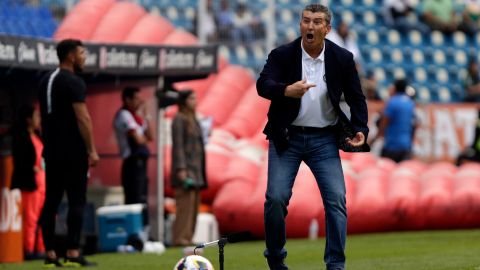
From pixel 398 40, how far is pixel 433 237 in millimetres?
13135

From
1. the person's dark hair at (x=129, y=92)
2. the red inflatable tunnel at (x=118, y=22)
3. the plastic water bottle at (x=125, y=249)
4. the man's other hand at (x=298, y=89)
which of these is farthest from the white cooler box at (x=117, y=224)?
the man's other hand at (x=298, y=89)

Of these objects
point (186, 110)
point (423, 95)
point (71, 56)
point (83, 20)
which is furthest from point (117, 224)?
point (423, 95)

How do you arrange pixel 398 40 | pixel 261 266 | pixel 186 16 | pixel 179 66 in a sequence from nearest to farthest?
pixel 261 266 < pixel 179 66 < pixel 186 16 < pixel 398 40

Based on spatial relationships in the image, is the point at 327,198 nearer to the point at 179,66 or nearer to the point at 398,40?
the point at 179,66

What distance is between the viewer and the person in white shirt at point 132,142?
51.5ft

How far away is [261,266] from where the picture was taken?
38.9 ft

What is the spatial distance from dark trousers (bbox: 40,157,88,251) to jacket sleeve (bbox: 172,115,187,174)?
13.8 feet

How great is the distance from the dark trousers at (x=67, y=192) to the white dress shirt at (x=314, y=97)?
11.5 ft

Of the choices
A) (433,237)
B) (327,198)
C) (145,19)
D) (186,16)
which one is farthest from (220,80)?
(327,198)

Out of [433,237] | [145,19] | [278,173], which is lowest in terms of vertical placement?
[433,237]

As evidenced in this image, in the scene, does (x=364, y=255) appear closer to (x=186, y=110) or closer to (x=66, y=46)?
(x=66, y=46)

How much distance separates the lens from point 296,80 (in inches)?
360

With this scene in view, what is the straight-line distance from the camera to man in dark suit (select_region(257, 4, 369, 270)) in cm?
903

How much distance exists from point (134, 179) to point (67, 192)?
12.2 ft
